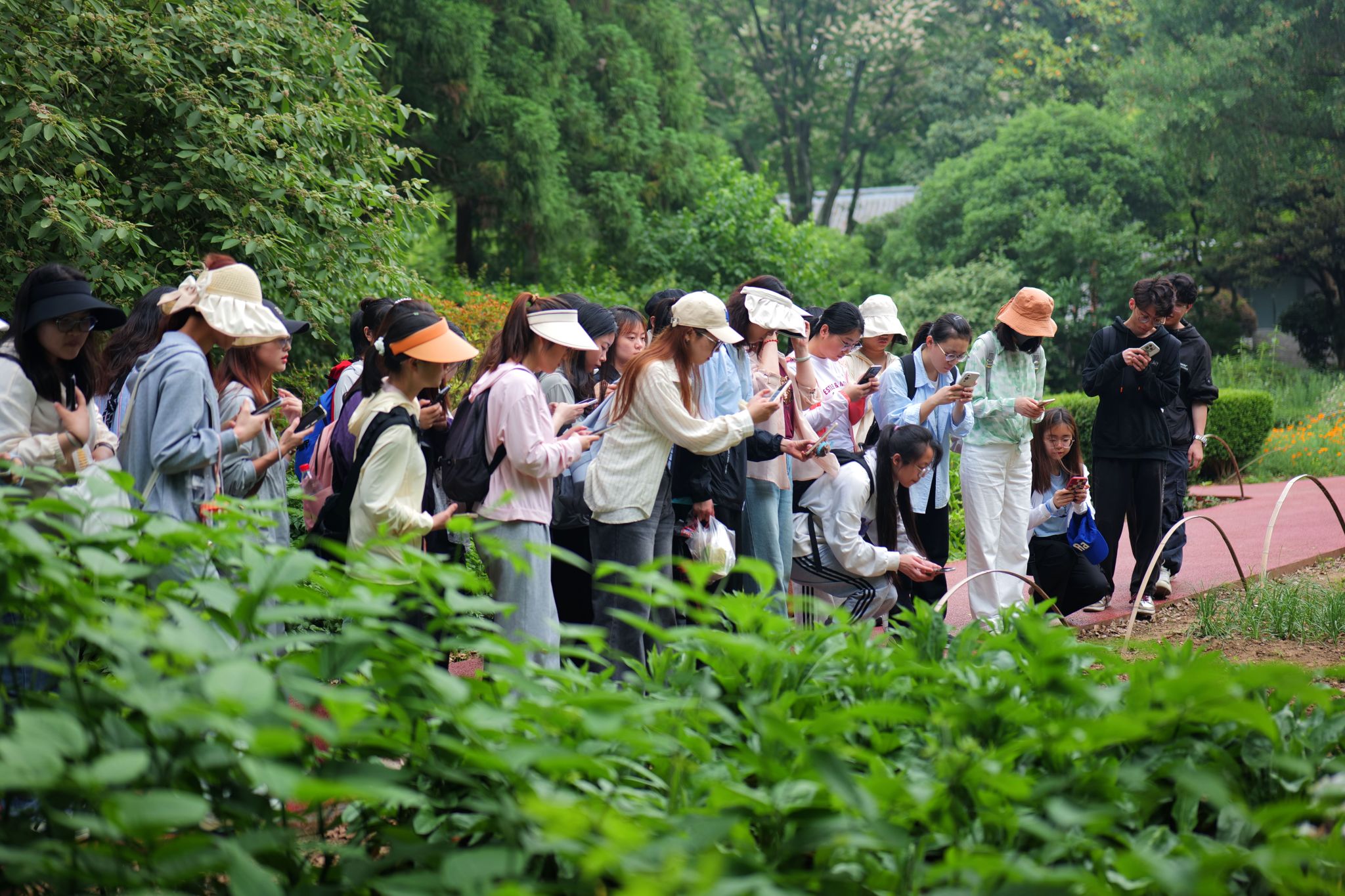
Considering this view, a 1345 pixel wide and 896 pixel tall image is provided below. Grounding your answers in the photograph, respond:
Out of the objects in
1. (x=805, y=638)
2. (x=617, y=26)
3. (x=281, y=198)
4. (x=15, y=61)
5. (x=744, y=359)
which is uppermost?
(x=617, y=26)

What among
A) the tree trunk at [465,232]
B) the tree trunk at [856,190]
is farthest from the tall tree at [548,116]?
the tree trunk at [856,190]

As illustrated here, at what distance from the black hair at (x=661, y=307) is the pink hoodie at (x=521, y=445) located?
1.79m

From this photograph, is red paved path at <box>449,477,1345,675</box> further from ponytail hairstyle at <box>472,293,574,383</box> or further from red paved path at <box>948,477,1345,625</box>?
ponytail hairstyle at <box>472,293,574,383</box>

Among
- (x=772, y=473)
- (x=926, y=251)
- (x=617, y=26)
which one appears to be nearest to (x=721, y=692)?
(x=772, y=473)

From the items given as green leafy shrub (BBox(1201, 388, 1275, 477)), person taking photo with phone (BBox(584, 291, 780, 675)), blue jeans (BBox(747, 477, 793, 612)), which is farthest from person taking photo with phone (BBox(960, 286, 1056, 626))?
green leafy shrub (BBox(1201, 388, 1275, 477))

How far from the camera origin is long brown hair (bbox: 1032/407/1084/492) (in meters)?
7.48

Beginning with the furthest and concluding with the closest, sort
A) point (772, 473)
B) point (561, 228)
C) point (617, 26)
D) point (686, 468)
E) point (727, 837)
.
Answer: point (617, 26)
point (561, 228)
point (772, 473)
point (686, 468)
point (727, 837)

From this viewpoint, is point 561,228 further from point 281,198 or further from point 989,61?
point 989,61

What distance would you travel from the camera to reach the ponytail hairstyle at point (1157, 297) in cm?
Result: 741

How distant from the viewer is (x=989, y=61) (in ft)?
115

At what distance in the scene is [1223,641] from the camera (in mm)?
6688

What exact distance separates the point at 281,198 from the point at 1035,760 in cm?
655

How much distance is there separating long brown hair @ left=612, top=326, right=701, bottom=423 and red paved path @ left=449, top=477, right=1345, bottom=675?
71.9 inches

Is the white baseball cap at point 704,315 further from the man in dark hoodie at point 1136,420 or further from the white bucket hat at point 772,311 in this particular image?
the man in dark hoodie at point 1136,420
